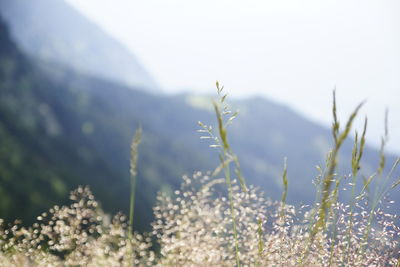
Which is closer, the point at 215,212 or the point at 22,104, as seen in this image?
the point at 215,212

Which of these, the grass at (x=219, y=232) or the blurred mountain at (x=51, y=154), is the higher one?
the grass at (x=219, y=232)

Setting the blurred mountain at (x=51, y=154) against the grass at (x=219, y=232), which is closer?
the grass at (x=219, y=232)

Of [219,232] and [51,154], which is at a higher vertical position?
[219,232]

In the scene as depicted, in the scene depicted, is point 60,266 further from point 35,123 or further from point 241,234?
point 35,123

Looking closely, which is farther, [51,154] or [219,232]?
[51,154]

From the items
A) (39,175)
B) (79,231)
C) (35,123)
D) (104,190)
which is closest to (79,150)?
(35,123)

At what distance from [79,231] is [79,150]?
151 meters

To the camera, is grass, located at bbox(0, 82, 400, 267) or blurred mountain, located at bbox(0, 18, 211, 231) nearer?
grass, located at bbox(0, 82, 400, 267)

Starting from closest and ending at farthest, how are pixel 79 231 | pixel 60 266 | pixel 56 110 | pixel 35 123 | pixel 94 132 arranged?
pixel 60 266, pixel 79 231, pixel 35 123, pixel 56 110, pixel 94 132

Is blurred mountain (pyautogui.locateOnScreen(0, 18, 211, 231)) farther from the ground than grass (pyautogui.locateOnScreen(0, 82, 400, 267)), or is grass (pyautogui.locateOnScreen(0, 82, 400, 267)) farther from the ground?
grass (pyautogui.locateOnScreen(0, 82, 400, 267))

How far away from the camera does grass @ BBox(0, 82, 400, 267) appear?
2346mm

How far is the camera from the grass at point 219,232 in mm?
2346

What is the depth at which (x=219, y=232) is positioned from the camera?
9.84 feet

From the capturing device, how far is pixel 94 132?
622 feet
